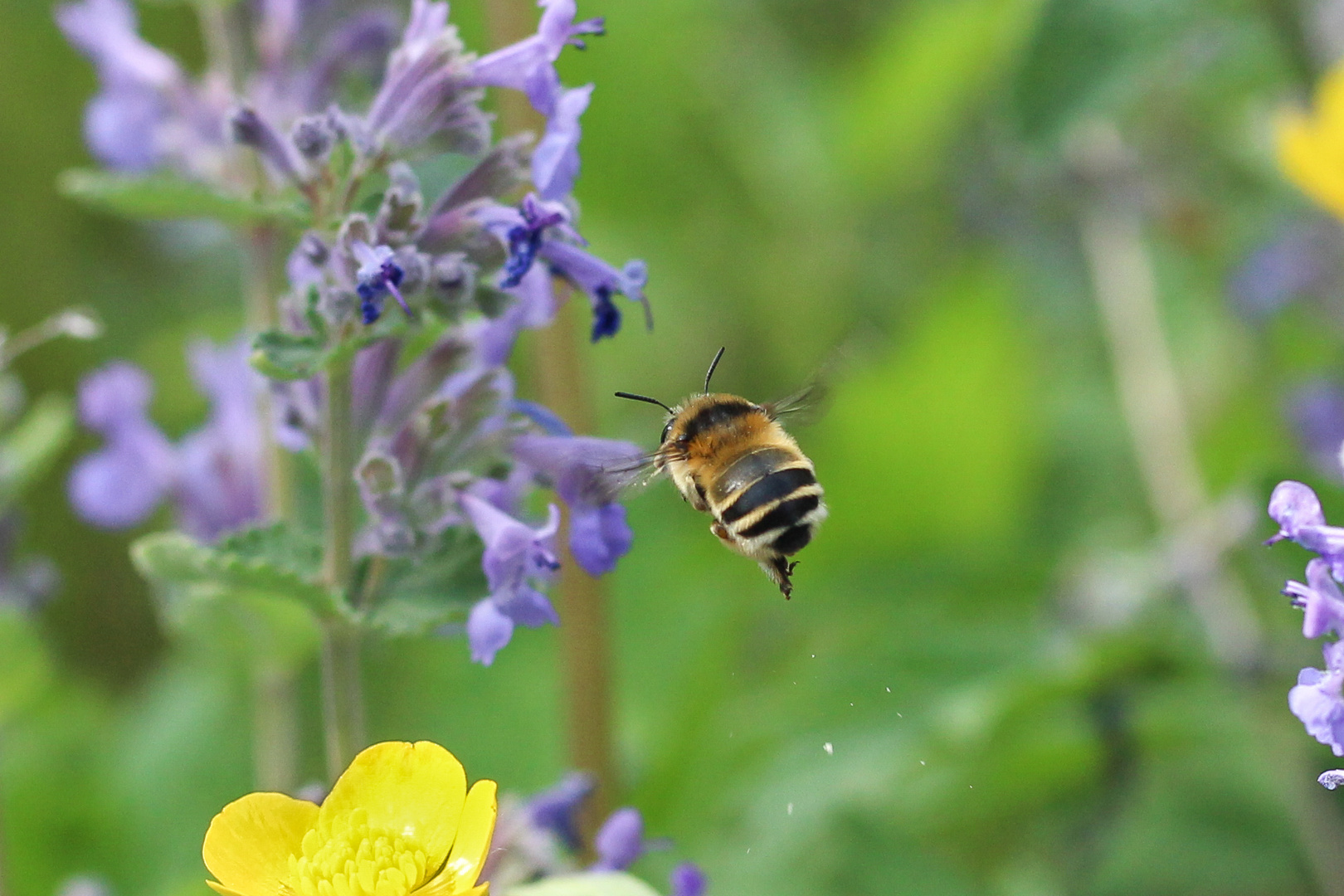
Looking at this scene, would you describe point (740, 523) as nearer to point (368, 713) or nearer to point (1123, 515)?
point (368, 713)

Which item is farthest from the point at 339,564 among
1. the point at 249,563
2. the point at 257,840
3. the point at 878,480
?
the point at 878,480

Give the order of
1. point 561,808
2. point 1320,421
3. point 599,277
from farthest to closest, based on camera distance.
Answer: point 1320,421 → point 561,808 → point 599,277

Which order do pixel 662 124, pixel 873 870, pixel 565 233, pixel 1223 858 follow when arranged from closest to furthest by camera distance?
pixel 565 233, pixel 873 870, pixel 1223 858, pixel 662 124

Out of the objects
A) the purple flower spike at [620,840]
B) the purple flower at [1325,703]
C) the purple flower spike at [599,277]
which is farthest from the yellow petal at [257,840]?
the purple flower at [1325,703]

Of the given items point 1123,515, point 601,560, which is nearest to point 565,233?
point 601,560

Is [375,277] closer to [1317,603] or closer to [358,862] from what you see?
[358,862]
